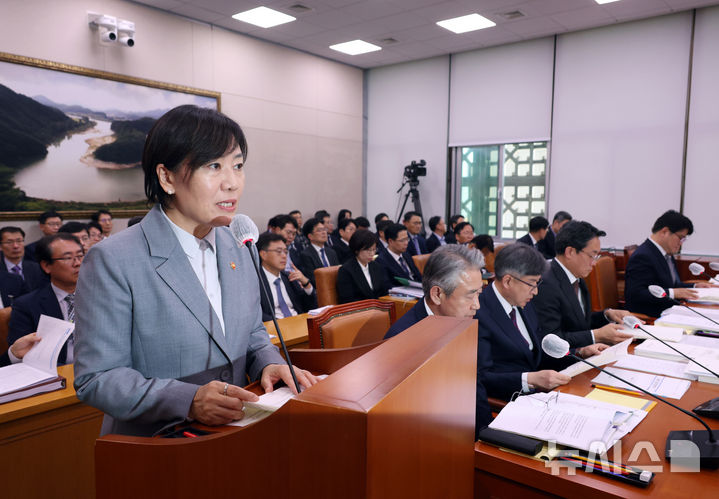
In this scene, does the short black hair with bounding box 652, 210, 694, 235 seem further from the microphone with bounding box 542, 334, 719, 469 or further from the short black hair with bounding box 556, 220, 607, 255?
the microphone with bounding box 542, 334, 719, 469

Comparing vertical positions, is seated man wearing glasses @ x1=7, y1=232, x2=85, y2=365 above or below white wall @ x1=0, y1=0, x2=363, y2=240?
Result: below

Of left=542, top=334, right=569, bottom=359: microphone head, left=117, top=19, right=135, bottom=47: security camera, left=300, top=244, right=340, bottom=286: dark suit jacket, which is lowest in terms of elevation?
left=300, top=244, right=340, bottom=286: dark suit jacket

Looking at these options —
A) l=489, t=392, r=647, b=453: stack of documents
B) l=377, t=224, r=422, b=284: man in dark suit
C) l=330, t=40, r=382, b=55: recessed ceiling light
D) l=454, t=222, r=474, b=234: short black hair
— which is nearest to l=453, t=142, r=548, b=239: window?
l=454, t=222, r=474, b=234: short black hair

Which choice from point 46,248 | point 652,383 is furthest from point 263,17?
point 652,383

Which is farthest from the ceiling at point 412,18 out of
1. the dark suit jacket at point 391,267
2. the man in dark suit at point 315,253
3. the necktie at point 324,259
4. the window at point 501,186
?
the dark suit jacket at point 391,267

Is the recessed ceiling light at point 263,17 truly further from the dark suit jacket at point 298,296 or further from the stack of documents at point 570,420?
the stack of documents at point 570,420

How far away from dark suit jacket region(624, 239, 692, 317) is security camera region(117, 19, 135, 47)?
5.94 m

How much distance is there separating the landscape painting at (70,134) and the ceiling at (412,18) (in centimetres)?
130

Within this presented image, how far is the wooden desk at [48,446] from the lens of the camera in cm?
175

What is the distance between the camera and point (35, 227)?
548 centimetres

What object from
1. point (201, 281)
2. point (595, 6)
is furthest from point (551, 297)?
point (595, 6)

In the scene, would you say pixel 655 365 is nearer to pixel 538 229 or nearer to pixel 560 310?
pixel 560 310

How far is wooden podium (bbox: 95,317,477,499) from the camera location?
469 millimetres

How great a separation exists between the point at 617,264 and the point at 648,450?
5.62 m
